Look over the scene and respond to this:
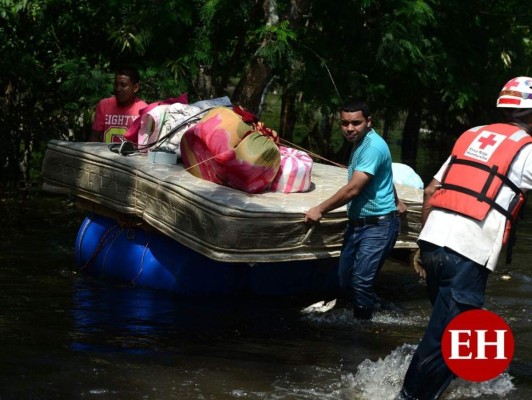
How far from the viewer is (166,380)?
6.47 meters

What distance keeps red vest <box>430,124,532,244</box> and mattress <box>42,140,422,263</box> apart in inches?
91.3

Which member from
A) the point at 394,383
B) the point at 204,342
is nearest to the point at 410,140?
the point at 204,342

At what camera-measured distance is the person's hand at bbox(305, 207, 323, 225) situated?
7.78 metres

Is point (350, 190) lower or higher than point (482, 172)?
lower

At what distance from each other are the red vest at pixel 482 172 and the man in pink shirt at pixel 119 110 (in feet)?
16.0

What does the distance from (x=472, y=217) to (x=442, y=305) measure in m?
0.50

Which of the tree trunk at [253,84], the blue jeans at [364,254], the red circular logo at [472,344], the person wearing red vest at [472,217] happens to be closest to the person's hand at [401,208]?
the blue jeans at [364,254]

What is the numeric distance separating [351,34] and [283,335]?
27.8 feet

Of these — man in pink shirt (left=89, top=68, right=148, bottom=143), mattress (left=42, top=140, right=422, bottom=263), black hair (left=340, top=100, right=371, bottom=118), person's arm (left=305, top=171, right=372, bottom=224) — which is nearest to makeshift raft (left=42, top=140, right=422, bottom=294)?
mattress (left=42, top=140, right=422, bottom=263)

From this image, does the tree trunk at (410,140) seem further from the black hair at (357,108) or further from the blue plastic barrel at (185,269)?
the black hair at (357,108)

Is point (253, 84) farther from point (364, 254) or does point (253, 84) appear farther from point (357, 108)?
point (364, 254)

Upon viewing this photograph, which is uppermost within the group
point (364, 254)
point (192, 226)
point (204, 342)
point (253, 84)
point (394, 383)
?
point (253, 84)

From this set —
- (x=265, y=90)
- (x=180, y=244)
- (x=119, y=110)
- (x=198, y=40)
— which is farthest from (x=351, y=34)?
(x=180, y=244)

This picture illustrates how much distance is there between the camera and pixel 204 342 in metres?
7.54
